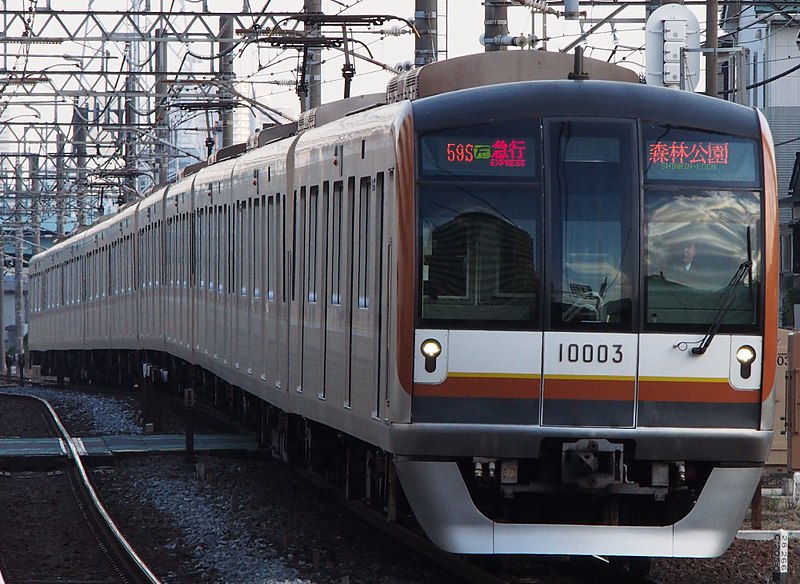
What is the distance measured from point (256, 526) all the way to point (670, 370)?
14.9ft

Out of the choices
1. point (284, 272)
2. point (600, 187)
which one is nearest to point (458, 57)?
point (600, 187)

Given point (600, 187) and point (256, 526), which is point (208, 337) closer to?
point (256, 526)

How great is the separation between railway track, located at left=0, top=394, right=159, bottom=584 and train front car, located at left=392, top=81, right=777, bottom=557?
265 cm

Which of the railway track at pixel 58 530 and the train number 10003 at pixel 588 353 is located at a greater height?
the train number 10003 at pixel 588 353

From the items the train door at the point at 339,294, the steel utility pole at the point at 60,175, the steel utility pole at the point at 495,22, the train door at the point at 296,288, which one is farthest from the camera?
the steel utility pole at the point at 60,175

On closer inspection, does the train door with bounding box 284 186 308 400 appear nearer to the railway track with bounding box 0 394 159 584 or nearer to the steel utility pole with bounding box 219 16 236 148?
the railway track with bounding box 0 394 159 584

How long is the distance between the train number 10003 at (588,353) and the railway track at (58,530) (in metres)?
3.13

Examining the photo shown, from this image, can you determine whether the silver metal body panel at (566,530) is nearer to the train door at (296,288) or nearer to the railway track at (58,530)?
the railway track at (58,530)

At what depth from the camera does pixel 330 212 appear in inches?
408

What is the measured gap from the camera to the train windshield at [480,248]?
7996 mm

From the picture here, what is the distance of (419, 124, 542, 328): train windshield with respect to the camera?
7996 mm

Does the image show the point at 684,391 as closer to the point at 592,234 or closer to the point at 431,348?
the point at 592,234

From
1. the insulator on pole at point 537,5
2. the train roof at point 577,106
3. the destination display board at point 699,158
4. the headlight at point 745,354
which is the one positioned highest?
the insulator on pole at point 537,5

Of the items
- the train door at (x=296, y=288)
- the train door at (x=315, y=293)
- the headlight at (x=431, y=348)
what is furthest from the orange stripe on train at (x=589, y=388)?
the train door at (x=296, y=288)
